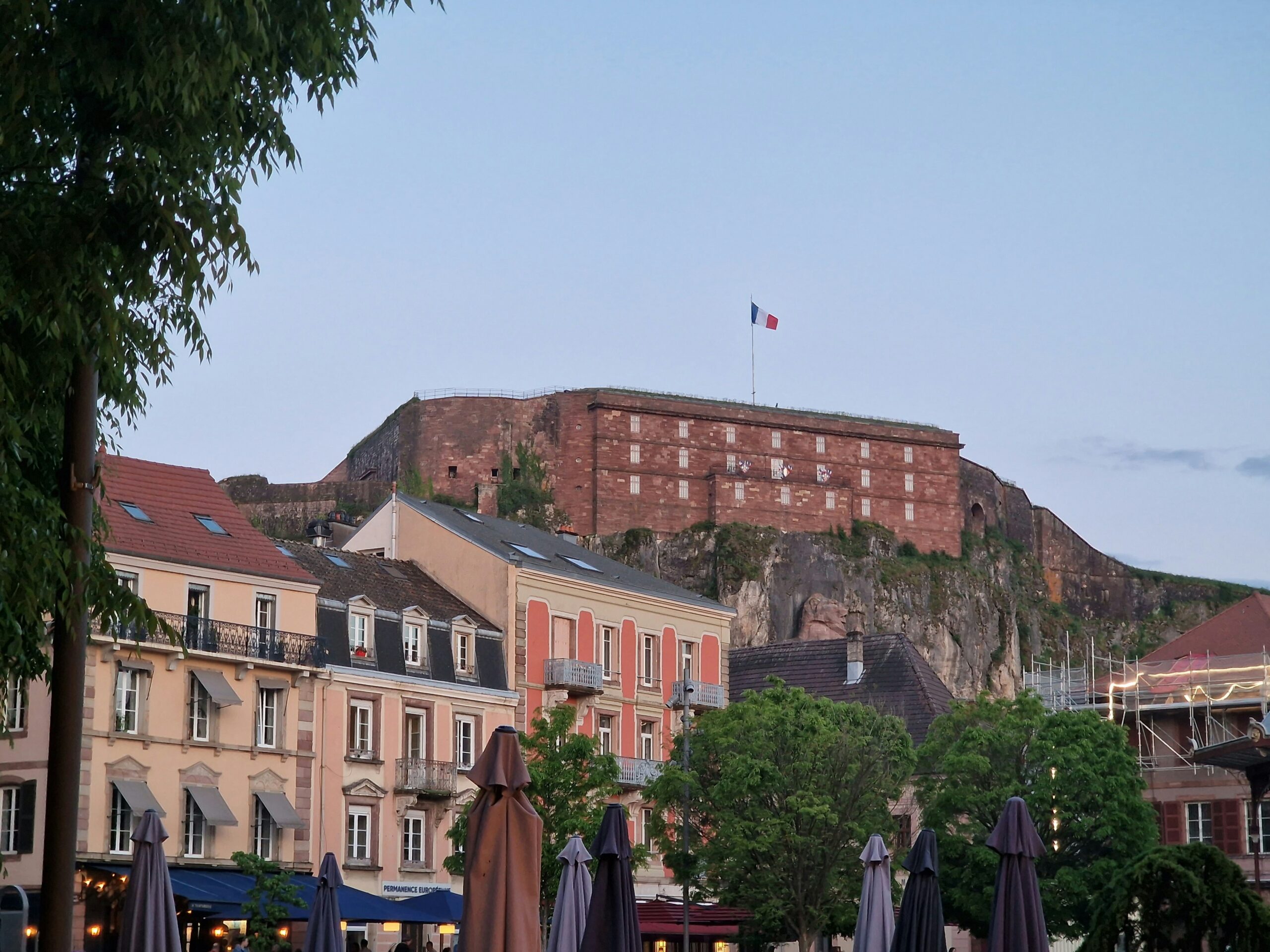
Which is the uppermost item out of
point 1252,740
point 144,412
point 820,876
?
point 144,412

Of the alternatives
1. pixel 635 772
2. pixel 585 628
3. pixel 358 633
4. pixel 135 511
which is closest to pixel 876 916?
pixel 358 633

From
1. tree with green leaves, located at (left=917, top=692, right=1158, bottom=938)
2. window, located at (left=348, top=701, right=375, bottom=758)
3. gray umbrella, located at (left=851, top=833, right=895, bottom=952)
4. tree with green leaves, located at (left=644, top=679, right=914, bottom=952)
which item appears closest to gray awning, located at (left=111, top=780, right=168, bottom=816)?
window, located at (left=348, top=701, right=375, bottom=758)

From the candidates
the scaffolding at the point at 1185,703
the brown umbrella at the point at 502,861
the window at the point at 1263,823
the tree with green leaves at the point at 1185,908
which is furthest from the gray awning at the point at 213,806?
the tree with green leaves at the point at 1185,908

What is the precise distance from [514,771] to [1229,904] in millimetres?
5283

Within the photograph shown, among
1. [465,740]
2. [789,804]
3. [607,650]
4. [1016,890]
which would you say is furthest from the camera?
[607,650]

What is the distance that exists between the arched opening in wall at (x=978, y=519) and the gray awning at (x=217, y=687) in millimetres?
80496

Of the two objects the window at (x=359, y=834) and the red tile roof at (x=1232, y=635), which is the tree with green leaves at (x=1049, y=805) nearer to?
the window at (x=359, y=834)

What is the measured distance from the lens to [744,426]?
104 metres

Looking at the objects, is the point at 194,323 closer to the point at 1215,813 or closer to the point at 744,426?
the point at 1215,813

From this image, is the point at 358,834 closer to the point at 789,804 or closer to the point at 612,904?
the point at 789,804

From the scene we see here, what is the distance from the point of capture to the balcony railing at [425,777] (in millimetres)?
44531

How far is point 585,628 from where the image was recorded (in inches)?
2005

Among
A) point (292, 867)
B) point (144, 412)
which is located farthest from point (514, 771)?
point (292, 867)

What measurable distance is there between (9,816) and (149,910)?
20.6 m
